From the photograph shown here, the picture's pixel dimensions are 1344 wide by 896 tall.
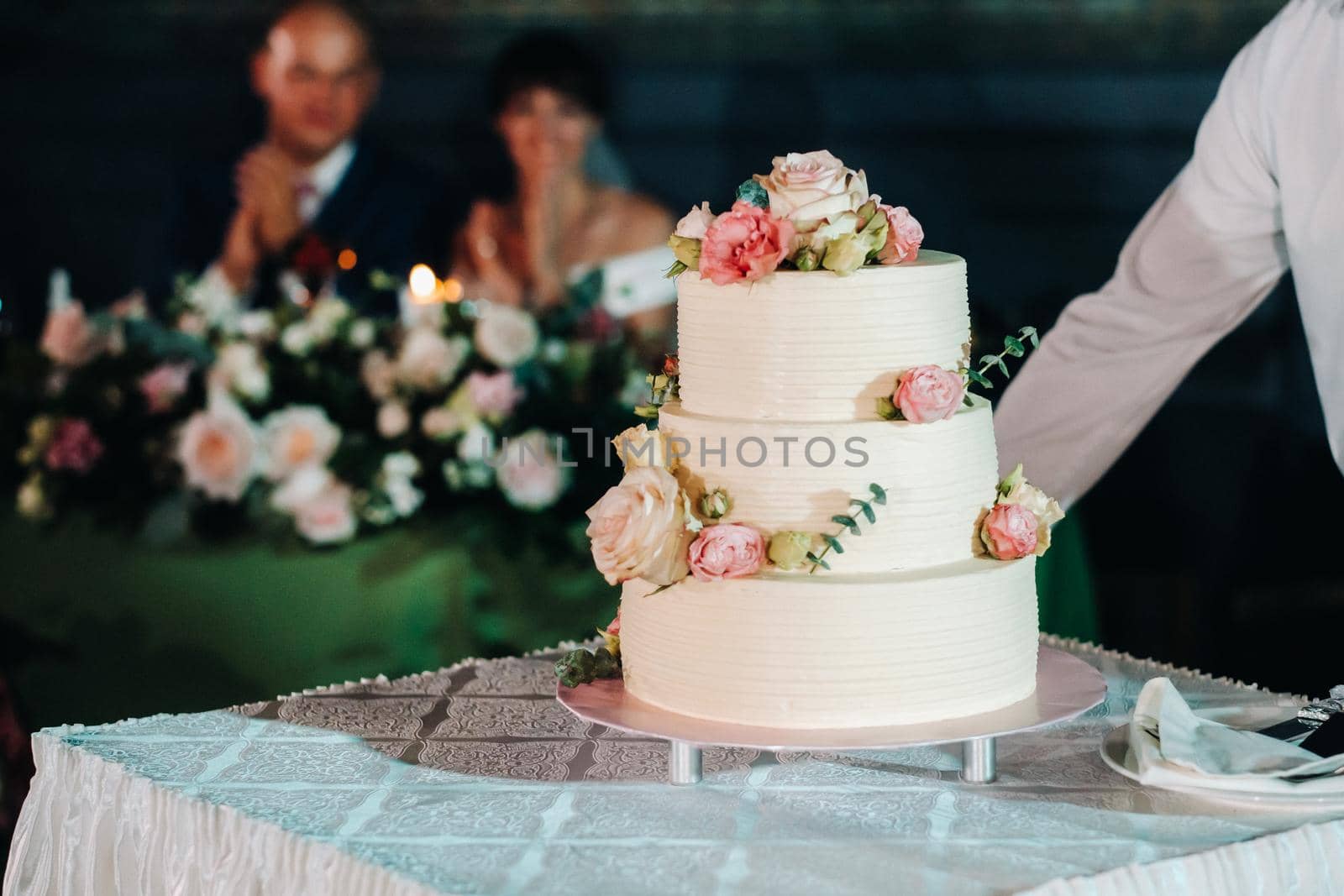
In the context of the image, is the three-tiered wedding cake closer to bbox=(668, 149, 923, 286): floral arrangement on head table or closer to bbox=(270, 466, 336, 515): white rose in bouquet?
bbox=(668, 149, 923, 286): floral arrangement on head table

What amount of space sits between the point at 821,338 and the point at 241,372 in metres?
2.24

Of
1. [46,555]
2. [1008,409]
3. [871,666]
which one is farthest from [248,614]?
[871,666]

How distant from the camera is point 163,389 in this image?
3.87 m

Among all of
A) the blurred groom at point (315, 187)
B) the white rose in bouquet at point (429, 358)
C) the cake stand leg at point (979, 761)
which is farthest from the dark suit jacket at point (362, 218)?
the cake stand leg at point (979, 761)

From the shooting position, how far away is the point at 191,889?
2.06m

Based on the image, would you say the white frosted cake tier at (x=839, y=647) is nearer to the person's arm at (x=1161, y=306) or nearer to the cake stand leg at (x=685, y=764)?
the cake stand leg at (x=685, y=764)

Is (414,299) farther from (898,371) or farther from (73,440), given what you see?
(898,371)

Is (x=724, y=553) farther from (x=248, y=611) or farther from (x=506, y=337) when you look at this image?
(x=248, y=611)

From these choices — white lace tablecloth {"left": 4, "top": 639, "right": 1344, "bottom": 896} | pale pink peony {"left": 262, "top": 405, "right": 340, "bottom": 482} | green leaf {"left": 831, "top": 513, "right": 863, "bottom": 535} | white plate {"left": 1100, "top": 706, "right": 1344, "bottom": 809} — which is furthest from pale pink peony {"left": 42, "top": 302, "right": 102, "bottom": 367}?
white plate {"left": 1100, "top": 706, "right": 1344, "bottom": 809}

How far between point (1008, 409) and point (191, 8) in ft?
11.9

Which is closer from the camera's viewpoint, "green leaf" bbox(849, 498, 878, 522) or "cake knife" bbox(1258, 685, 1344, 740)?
"green leaf" bbox(849, 498, 878, 522)

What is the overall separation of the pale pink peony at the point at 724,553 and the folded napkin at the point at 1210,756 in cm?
55

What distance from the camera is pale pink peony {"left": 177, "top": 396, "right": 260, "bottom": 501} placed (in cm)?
373

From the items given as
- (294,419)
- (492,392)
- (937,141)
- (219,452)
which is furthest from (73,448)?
(937,141)
